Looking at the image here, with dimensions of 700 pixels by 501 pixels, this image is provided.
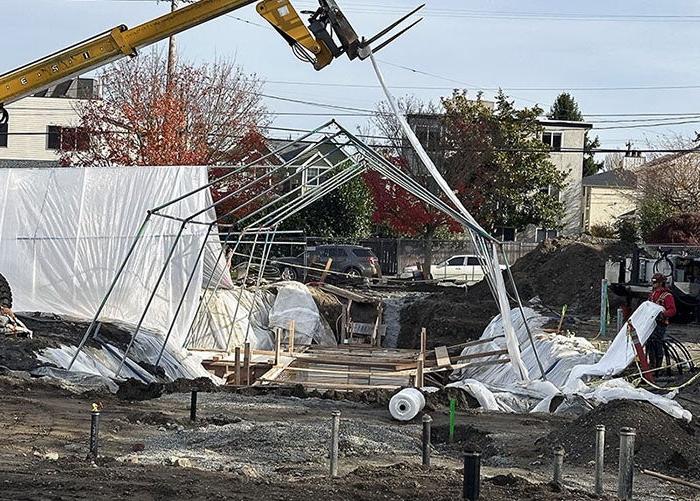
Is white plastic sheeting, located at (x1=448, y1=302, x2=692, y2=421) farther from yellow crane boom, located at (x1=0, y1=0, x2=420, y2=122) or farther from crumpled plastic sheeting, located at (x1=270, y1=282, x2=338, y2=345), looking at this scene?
crumpled plastic sheeting, located at (x1=270, y1=282, x2=338, y2=345)

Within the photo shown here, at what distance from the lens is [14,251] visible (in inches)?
962

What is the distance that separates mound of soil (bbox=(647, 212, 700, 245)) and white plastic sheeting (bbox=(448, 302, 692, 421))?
16932mm

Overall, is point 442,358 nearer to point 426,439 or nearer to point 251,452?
point 251,452

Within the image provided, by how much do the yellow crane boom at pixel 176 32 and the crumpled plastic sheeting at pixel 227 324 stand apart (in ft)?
30.6

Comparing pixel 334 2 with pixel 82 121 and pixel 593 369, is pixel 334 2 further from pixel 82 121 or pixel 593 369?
pixel 82 121

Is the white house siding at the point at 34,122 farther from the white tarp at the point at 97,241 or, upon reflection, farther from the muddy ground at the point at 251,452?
the muddy ground at the point at 251,452

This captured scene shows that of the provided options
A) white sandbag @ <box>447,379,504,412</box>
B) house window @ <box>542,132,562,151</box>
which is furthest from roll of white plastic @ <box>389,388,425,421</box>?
house window @ <box>542,132,562,151</box>

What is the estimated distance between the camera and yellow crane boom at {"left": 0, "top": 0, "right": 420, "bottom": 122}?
49.4ft

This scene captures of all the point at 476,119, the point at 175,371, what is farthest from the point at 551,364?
the point at 476,119

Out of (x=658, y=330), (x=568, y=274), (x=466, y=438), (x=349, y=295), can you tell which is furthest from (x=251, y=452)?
(x=568, y=274)

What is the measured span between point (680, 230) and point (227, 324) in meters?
18.6

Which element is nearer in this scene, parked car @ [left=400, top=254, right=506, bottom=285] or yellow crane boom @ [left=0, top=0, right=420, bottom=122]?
yellow crane boom @ [left=0, top=0, right=420, bottom=122]

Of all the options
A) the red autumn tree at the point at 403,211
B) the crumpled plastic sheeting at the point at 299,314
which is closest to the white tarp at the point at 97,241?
the crumpled plastic sheeting at the point at 299,314

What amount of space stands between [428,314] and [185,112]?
12584 mm
